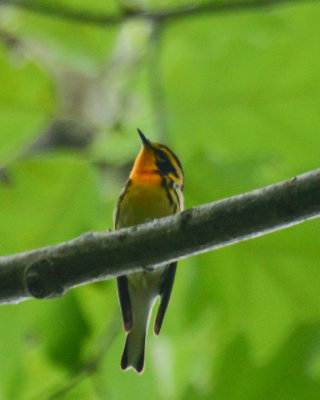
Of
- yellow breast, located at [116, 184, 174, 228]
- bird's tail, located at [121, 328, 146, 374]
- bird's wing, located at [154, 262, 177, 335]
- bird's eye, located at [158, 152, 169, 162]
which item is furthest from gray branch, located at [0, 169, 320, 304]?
bird's eye, located at [158, 152, 169, 162]

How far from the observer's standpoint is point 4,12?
3693 mm

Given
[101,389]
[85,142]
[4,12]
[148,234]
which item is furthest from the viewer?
[85,142]

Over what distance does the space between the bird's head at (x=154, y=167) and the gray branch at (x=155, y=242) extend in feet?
5.08

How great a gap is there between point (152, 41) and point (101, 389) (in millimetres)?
1509

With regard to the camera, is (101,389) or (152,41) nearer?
(101,389)

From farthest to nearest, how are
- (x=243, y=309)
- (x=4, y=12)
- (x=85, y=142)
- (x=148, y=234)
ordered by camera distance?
1. (x=85, y=142)
2. (x=4, y=12)
3. (x=243, y=309)
4. (x=148, y=234)

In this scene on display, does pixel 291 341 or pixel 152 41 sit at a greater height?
pixel 152 41

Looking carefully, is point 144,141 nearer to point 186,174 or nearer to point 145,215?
point 145,215

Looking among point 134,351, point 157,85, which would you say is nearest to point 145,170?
point 157,85

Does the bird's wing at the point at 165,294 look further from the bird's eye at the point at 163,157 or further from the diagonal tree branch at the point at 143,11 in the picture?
the diagonal tree branch at the point at 143,11

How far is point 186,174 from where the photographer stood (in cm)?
287

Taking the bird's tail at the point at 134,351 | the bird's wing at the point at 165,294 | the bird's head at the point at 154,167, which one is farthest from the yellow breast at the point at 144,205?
the bird's tail at the point at 134,351

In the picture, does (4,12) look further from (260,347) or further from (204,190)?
(260,347)

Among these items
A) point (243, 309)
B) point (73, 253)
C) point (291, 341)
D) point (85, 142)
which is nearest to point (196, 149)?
point (243, 309)
